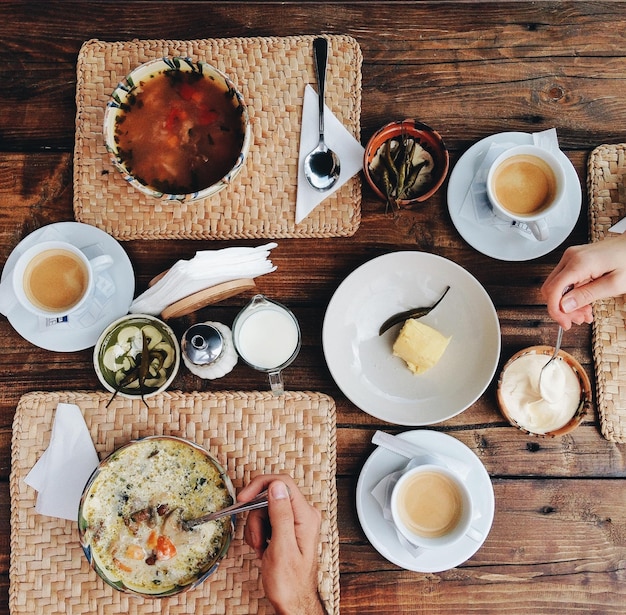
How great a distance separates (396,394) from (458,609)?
0.60m

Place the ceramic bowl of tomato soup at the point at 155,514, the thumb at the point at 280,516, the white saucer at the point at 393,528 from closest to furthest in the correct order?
1. the thumb at the point at 280,516
2. the ceramic bowl of tomato soup at the point at 155,514
3. the white saucer at the point at 393,528

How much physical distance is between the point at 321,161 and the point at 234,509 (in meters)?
0.90

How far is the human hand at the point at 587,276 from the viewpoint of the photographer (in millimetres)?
1458

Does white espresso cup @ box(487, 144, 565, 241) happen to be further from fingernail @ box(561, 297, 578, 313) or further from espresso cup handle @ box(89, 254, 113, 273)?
espresso cup handle @ box(89, 254, 113, 273)

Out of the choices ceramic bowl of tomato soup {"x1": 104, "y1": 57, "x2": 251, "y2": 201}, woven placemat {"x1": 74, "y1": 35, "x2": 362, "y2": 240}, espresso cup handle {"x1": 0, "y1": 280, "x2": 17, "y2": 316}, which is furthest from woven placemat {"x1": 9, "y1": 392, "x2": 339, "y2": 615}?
ceramic bowl of tomato soup {"x1": 104, "y1": 57, "x2": 251, "y2": 201}

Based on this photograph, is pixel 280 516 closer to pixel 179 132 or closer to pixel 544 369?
pixel 544 369

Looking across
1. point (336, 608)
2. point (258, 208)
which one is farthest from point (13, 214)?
point (336, 608)

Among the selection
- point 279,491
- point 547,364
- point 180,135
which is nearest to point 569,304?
point 547,364

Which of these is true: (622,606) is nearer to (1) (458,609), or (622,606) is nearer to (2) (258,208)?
(1) (458,609)

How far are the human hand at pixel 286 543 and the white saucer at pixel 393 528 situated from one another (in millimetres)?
202

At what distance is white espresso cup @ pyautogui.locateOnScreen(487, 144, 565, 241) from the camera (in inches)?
60.2

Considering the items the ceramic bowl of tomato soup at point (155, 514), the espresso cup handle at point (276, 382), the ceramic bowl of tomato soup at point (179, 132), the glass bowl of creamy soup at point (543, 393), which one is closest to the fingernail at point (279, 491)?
the ceramic bowl of tomato soup at point (155, 514)

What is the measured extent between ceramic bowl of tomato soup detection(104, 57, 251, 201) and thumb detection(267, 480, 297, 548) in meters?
0.76

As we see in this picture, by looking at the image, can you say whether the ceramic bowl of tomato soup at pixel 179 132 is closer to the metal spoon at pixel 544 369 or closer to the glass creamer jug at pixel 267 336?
the glass creamer jug at pixel 267 336
